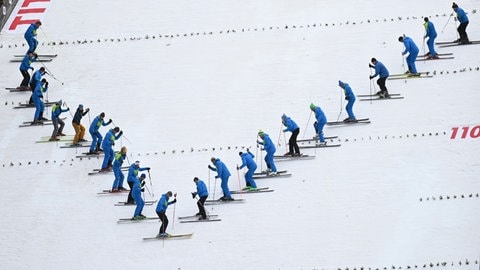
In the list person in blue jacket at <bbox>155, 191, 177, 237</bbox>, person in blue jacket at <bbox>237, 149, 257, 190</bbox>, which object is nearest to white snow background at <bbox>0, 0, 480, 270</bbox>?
person in blue jacket at <bbox>237, 149, 257, 190</bbox>

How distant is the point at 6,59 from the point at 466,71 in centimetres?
1305

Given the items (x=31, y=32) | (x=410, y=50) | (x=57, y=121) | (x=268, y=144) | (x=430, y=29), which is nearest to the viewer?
(x=268, y=144)

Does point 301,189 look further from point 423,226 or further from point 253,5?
point 253,5

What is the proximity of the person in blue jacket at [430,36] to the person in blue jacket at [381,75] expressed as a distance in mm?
1761

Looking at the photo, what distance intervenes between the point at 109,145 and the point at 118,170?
996mm

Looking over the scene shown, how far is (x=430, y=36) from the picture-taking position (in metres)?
40.4

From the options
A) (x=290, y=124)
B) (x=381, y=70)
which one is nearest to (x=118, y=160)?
(x=290, y=124)

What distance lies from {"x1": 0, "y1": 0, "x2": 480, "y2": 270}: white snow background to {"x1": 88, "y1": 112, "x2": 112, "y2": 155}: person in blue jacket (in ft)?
1.41

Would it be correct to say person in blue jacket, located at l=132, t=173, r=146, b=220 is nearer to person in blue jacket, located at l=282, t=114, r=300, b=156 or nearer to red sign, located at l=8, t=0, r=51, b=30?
person in blue jacket, located at l=282, t=114, r=300, b=156

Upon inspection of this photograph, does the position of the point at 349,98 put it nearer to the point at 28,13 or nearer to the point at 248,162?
the point at 248,162

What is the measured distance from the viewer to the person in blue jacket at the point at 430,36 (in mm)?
40250

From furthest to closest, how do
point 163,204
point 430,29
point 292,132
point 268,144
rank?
point 430,29, point 292,132, point 268,144, point 163,204

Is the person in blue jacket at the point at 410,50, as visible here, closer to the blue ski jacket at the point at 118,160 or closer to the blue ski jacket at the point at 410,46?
the blue ski jacket at the point at 410,46

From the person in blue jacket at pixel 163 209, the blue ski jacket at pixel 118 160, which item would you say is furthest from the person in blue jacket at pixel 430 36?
the person in blue jacket at pixel 163 209
